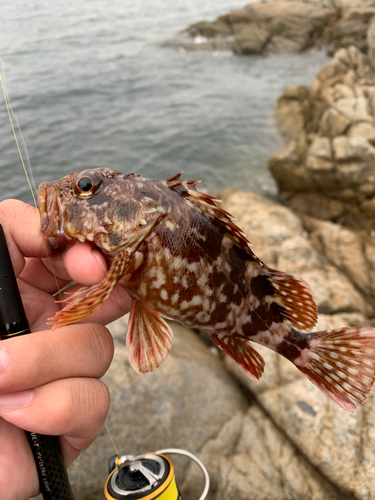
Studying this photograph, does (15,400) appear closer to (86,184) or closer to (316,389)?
(86,184)

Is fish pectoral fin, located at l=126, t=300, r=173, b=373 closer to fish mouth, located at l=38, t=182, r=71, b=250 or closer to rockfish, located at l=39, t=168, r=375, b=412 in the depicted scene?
rockfish, located at l=39, t=168, r=375, b=412

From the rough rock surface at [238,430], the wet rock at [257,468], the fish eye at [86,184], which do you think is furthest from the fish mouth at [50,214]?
the wet rock at [257,468]

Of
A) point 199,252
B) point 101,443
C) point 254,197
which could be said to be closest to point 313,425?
point 101,443

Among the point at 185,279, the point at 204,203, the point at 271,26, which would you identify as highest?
the point at 271,26

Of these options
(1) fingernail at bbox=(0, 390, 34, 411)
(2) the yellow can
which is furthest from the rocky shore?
(1) fingernail at bbox=(0, 390, 34, 411)

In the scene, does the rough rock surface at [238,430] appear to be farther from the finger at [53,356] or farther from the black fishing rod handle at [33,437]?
the finger at [53,356]

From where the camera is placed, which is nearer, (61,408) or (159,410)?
(61,408)

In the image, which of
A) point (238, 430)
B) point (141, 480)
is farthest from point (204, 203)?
point (238, 430)

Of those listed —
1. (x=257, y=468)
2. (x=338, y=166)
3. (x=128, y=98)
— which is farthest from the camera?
(x=128, y=98)
